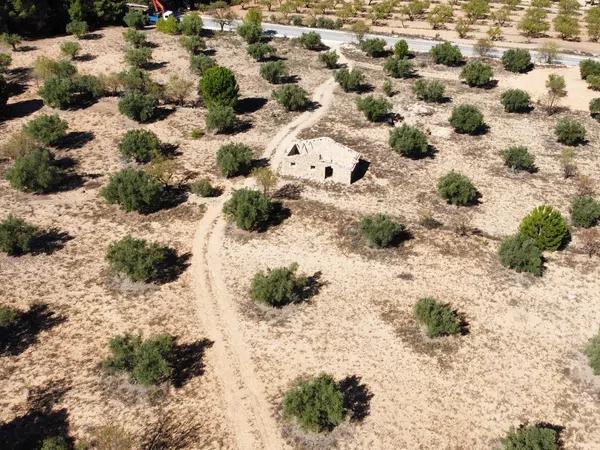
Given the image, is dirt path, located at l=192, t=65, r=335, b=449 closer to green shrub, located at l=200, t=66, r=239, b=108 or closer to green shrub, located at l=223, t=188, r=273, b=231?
green shrub, located at l=223, t=188, r=273, b=231

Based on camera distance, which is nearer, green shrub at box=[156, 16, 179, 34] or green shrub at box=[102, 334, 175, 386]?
green shrub at box=[102, 334, 175, 386]

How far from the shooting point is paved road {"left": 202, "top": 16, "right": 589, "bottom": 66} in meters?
74.0

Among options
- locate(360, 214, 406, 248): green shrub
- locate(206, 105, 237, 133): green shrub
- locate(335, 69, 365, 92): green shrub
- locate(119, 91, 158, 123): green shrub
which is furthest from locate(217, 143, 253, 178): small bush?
locate(335, 69, 365, 92): green shrub

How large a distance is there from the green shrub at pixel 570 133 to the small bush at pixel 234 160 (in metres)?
30.3

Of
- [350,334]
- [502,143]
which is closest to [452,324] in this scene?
[350,334]

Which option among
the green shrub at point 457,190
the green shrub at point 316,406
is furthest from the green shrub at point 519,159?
the green shrub at point 316,406

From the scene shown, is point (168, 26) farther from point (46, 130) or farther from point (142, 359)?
point (142, 359)

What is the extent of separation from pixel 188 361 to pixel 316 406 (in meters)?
8.40

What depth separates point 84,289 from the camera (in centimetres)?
3384

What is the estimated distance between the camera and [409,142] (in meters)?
47.7

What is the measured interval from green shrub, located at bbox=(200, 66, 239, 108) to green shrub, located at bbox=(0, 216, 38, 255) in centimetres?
2421

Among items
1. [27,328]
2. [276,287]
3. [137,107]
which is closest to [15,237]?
[27,328]

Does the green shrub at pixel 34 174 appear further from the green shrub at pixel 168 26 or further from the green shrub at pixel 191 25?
the green shrub at pixel 168 26

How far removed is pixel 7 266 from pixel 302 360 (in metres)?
21.8
